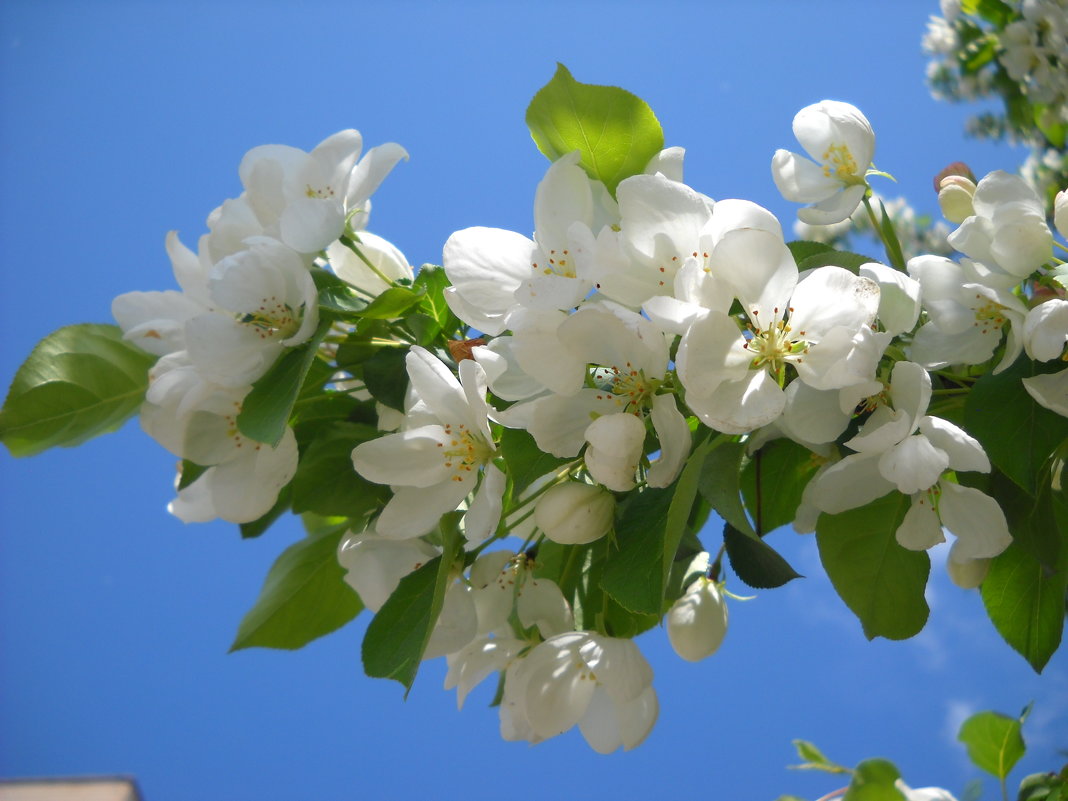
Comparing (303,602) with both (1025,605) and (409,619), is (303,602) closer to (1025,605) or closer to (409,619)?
(409,619)

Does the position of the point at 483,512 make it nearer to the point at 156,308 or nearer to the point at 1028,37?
the point at 156,308

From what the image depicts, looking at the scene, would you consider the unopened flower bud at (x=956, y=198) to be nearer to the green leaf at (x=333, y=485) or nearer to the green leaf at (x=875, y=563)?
the green leaf at (x=875, y=563)

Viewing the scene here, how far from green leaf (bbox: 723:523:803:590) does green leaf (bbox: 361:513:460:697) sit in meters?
0.15

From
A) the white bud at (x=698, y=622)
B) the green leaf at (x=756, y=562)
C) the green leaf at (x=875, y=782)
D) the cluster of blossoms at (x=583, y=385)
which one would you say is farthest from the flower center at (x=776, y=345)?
the green leaf at (x=875, y=782)

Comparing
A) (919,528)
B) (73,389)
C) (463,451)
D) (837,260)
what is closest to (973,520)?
(919,528)

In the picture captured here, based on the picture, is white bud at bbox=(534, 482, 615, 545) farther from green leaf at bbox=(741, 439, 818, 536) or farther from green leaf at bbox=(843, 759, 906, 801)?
green leaf at bbox=(843, 759, 906, 801)

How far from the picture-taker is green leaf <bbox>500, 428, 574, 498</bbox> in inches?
19.6

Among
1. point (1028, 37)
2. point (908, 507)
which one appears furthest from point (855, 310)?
point (1028, 37)

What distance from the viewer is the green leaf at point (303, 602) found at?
0.69m

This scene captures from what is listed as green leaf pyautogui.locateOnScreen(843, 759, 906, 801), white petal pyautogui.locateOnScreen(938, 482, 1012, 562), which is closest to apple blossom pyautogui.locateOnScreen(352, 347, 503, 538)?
white petal pyautogui.locateOnScreen(938, 482, 1012, 562)

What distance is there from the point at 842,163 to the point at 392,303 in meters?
0.27

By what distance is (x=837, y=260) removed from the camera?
0.49m

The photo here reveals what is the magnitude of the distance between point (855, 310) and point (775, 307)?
3 cm

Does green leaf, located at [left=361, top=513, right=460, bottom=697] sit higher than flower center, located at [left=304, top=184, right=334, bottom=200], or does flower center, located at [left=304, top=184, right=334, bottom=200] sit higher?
flower center, located at [left=304, top=184, right=334, bottom=200]
